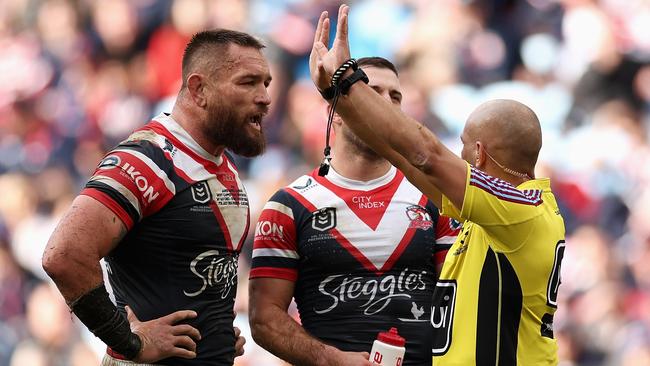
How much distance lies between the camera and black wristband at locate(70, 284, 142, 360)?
4156 millimetres

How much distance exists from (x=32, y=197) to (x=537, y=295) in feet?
25.0

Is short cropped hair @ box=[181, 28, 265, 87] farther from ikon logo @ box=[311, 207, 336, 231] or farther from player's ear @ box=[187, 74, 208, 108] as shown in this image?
ikon logo @ box=[311, 207, 336, 231]

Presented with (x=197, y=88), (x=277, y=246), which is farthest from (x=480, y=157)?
(x=197, y=88)

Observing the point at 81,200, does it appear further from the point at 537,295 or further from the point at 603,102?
the point at 603,102

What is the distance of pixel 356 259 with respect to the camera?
16.6 ft

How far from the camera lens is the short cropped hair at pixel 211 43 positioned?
4898mm

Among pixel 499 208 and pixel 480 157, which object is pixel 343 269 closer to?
pixel 480 157

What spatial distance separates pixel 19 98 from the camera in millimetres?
11453

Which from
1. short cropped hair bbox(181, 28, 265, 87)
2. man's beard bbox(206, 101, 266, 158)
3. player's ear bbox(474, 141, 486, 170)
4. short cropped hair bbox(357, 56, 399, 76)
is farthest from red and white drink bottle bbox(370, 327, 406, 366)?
short cropped hair bbox(357, 56, 399, 76)

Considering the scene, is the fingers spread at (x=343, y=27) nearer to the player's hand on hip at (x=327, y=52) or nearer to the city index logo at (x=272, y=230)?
the player's hand on hip at (x=327, y=52)

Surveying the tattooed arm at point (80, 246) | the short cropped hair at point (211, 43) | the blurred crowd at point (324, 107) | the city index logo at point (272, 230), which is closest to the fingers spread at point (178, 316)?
the tattooed arm at point (80, 246)

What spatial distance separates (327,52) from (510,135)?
0.84 m

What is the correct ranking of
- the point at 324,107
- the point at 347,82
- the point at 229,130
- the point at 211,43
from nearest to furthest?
the point at 347,82, the point at 229,130, the point at 211,43, the point at 324,107

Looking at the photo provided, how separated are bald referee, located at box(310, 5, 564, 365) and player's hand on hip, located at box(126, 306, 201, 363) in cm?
101
